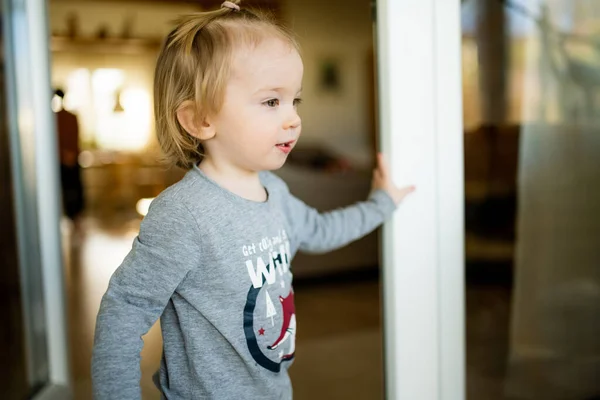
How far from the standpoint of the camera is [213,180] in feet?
3.24

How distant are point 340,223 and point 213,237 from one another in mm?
344

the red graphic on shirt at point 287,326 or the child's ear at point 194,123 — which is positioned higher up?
the child's ear at point 194,123

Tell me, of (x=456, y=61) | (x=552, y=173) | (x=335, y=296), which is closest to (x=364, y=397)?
(x=552, y=173)

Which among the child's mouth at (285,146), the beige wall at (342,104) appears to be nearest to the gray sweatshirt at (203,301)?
the child's mouth at (285,146)

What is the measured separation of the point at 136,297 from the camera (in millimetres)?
897

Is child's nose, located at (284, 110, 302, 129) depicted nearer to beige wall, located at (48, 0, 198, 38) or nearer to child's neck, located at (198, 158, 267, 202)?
child's neck, located at (198, 158, 267, 202)

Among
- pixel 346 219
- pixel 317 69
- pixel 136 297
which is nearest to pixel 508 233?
pixel 346 219

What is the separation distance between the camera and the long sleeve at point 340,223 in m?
1.19

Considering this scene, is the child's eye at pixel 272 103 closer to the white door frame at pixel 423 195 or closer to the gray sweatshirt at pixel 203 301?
the gray sweatshirt at pixel 203 301

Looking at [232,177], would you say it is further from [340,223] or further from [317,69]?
[317,69]

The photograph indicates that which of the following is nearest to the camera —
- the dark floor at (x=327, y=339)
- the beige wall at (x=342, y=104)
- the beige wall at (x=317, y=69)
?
the dark floor at (x=327, y=339)

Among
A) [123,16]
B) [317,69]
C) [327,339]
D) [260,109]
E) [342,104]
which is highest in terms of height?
[123,16]

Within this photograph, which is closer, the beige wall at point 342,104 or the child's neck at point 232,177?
the child's neck at point 232,177

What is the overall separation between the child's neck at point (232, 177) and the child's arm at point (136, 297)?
12cm
